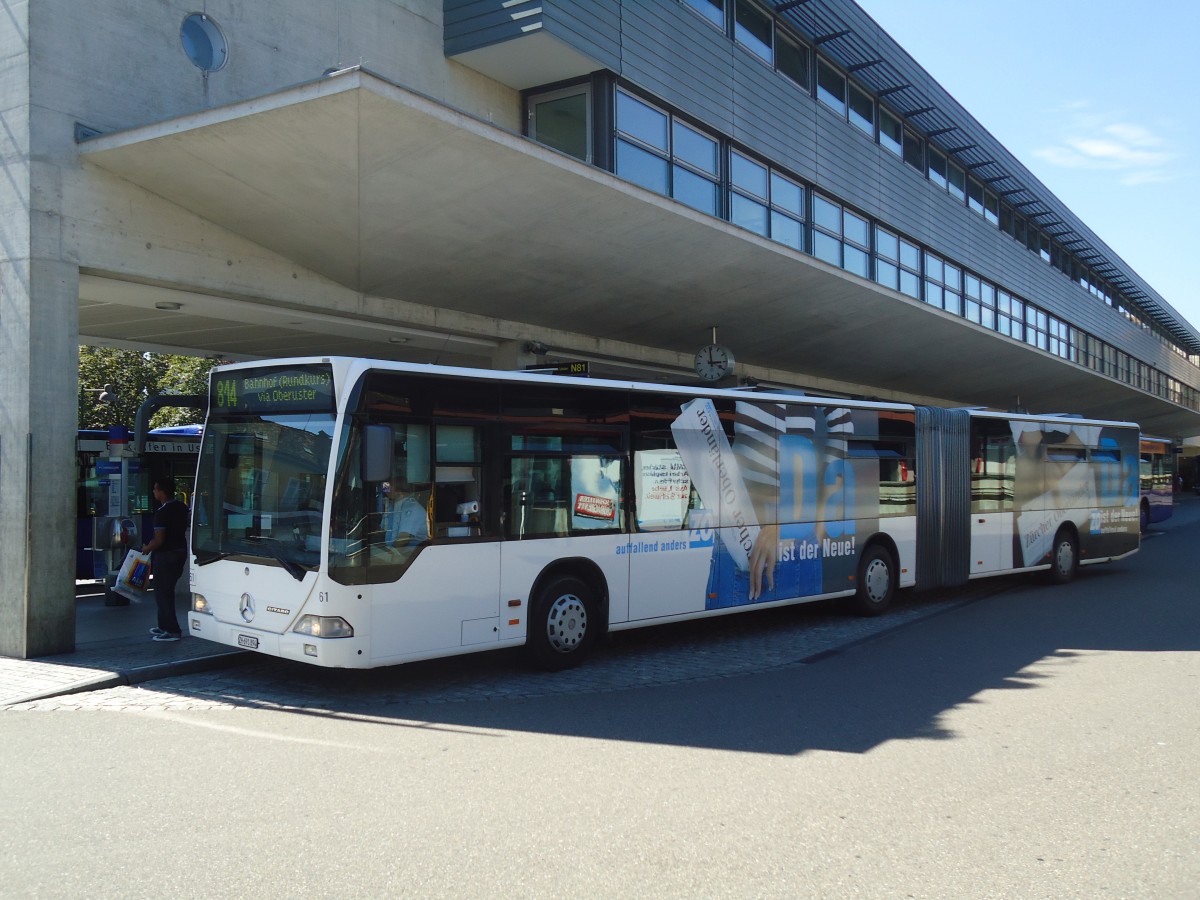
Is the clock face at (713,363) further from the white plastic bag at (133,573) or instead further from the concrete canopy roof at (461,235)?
the white plastic bag at (133,573)

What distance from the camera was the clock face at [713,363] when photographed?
59.8 feet

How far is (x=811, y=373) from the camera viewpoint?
25781mm

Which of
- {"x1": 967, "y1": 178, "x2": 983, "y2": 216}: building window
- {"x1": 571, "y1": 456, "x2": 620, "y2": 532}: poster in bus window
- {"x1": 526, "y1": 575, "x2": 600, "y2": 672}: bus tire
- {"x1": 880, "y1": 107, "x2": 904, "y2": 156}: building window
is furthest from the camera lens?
{"x1": 967, "y1": 178, "x2": 983, "y2": 216}: building window

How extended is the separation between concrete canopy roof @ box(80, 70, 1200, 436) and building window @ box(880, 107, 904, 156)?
17.0 feet

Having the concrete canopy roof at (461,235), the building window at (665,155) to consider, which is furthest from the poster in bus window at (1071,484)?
the building window at (665,155)

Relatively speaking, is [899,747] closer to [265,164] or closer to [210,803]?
[210,803]

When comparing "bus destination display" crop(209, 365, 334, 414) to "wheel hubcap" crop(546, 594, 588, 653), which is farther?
"wheel hubcap" crop(546, 594, 588, 653)

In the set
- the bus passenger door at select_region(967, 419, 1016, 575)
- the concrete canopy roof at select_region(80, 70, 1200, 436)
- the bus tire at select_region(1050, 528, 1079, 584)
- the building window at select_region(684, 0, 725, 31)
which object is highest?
the building window at select_region(684, 0, 725, 31)

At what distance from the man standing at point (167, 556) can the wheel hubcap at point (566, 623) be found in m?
4.06

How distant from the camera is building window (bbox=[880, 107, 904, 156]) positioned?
25.1 m

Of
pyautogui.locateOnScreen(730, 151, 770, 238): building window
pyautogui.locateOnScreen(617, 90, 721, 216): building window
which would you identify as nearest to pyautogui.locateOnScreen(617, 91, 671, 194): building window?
pyautogui.locateOnScreen(617, 90, 721, 216): building window

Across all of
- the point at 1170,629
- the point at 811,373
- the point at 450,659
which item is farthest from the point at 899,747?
the point at 811,373

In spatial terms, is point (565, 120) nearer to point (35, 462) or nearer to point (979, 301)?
Answer: point (35, 462)

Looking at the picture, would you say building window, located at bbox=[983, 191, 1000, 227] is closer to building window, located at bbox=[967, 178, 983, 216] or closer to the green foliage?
building window, located at bbox=[967, 178, 983, 216]
